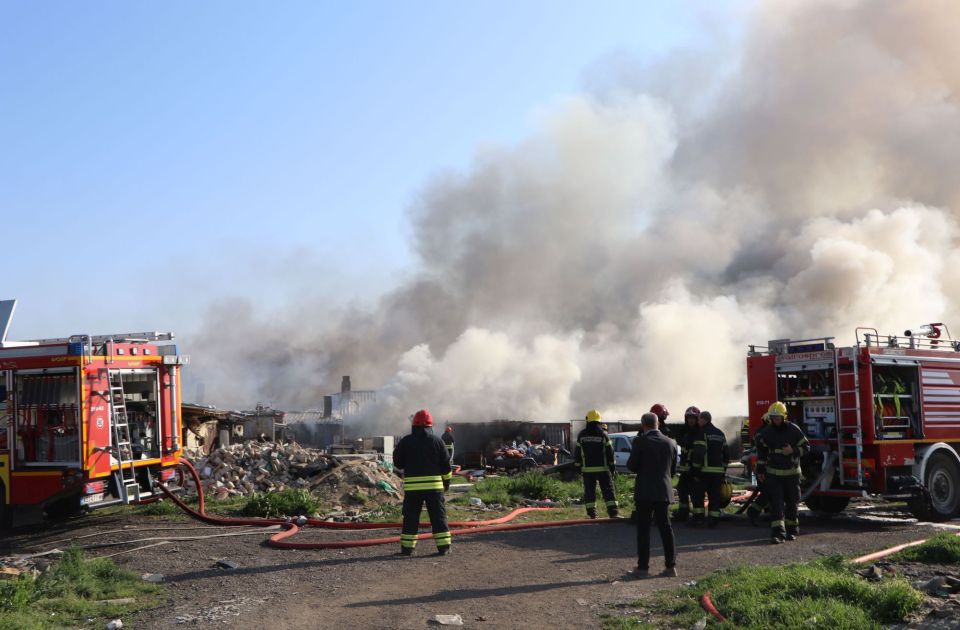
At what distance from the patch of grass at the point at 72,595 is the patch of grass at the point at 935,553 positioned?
7.06m

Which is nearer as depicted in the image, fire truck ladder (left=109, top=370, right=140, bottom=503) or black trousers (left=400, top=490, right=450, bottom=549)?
black trousers (left=400, top=490, right=450, bottom=549)

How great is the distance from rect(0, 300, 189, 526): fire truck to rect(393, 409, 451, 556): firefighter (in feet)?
14.3

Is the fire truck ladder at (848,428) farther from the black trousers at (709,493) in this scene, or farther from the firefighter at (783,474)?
the black trousers at (709,493)

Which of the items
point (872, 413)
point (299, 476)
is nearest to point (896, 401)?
point (872, 413)

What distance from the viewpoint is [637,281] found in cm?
4378

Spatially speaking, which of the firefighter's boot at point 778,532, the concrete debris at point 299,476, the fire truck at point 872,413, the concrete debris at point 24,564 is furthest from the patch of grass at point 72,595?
the fire truck at point 872,413

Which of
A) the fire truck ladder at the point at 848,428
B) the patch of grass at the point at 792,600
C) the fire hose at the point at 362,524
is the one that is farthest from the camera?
the fire truck ladder at the point at 848,428

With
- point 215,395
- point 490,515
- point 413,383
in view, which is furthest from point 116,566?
point 215,395

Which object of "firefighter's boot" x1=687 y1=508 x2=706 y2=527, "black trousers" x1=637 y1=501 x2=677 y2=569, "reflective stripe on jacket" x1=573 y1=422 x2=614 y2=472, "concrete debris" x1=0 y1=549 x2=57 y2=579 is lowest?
"firefighter's boot" x1=687 y1=508 x2=706 y2=527

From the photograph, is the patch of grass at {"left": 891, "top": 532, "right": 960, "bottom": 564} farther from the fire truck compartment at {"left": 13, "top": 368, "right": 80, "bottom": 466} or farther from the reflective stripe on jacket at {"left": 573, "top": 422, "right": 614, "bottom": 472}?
the fire truck compartment at {"left": 13, "top": 368, "right": 80, "bottom": 466}

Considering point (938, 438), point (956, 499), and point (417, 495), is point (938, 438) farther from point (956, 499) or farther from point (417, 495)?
point (417, 495)

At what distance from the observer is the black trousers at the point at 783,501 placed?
33.1ft

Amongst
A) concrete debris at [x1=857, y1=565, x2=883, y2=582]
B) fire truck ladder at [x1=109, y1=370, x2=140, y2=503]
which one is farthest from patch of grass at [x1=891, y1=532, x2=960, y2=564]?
fire truck ladder at [x1=109, y1=370, x2=140, y2=503]

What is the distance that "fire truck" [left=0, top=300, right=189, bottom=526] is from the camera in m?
11.0
